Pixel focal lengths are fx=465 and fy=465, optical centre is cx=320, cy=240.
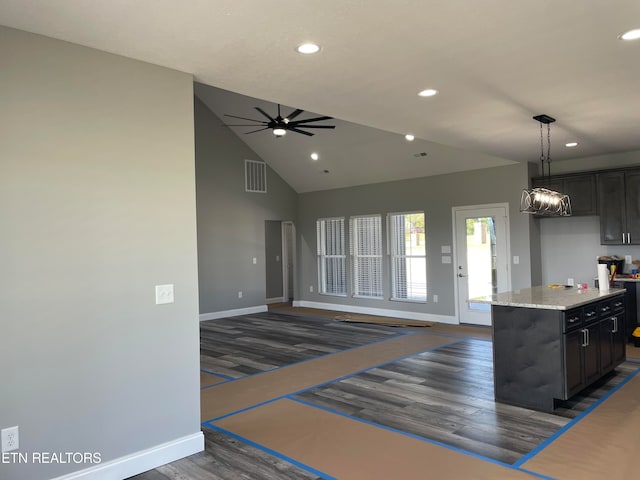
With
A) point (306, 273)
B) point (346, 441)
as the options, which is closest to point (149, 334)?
point (346, 441)

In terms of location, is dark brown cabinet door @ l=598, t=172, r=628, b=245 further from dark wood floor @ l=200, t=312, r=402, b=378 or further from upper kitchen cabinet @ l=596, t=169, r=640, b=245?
dark wood floor @ l=200, t=312, r=402, b=378

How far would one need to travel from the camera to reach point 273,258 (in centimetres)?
1180

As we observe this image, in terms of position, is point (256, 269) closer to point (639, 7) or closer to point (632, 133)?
point (632, 133)

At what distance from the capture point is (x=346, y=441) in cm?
342

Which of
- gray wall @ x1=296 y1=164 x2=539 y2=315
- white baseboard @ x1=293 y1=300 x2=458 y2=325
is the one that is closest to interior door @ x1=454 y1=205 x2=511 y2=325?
gray wall @ x1=296 y1=164 x2=539 y2=315

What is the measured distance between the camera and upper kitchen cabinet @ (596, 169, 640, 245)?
6.55 m

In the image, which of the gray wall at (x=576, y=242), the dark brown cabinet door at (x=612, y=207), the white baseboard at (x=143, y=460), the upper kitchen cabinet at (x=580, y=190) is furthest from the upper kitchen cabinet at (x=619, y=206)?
the white baseboard at (x=143, y=460)

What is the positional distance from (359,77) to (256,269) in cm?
698

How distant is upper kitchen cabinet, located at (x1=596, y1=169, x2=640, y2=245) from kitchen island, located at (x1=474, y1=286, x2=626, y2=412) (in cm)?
269

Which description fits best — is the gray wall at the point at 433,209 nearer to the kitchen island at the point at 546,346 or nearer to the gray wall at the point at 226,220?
the gray wall at the point at 226,220

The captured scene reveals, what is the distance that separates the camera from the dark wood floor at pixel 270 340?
229 inches

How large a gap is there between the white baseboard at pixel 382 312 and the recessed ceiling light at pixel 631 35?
19.8 feet

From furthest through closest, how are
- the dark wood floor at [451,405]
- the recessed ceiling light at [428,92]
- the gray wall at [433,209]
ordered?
the gray wall at [433,209], the recessed ceiling light at [428,92], the dark wood floor at [451,405]

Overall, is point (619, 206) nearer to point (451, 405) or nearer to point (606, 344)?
point (606, 344)
